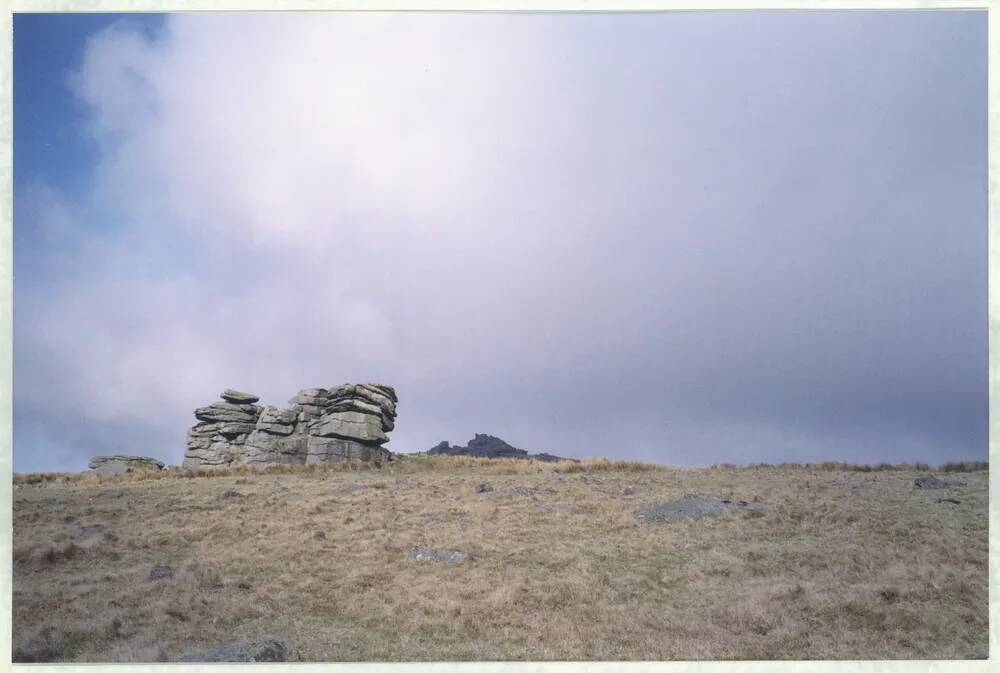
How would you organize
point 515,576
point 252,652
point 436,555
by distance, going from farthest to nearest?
point 436,555, point 515,576, point 252,652

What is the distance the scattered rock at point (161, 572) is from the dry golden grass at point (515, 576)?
0.21m

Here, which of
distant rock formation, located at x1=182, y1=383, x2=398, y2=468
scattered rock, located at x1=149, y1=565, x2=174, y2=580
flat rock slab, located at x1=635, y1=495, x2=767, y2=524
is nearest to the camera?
scattered rock, located at x1=149, y1=565, x2=174, y2=580

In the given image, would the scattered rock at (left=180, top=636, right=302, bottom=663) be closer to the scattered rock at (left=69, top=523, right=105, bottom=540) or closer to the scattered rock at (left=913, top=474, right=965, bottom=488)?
the scattered rock at (left=69, top=523, right=105, bottom=540)

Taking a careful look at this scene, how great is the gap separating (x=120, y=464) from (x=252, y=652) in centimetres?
4188

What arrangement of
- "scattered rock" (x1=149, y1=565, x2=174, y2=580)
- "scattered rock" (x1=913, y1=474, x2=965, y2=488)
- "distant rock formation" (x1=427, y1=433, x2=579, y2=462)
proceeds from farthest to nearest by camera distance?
"distant rock formation" (x1=427, y1=433, x2=579, y2=462)
"scattered rock" (x1=913, y1=474, x2=965, y2=488)
"scattered rock" (x1=149, y1=565, x2=174, y2=580)

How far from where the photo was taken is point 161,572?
16.0 meters

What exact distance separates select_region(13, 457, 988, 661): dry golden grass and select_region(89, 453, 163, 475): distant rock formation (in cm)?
1866

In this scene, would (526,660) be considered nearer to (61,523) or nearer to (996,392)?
(996,392)

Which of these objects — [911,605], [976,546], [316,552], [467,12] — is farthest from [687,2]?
[316,552]

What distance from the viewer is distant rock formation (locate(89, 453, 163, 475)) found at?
4376 centimetres

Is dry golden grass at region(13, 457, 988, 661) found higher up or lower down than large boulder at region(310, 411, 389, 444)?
lower down

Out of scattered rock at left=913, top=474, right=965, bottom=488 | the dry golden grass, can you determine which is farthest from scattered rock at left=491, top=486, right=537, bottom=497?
scattered rock at left=913, top=474, right=965, bottom=488

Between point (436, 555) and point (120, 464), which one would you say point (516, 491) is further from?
point (120, 464)

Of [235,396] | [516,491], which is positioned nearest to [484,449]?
[235,396]
